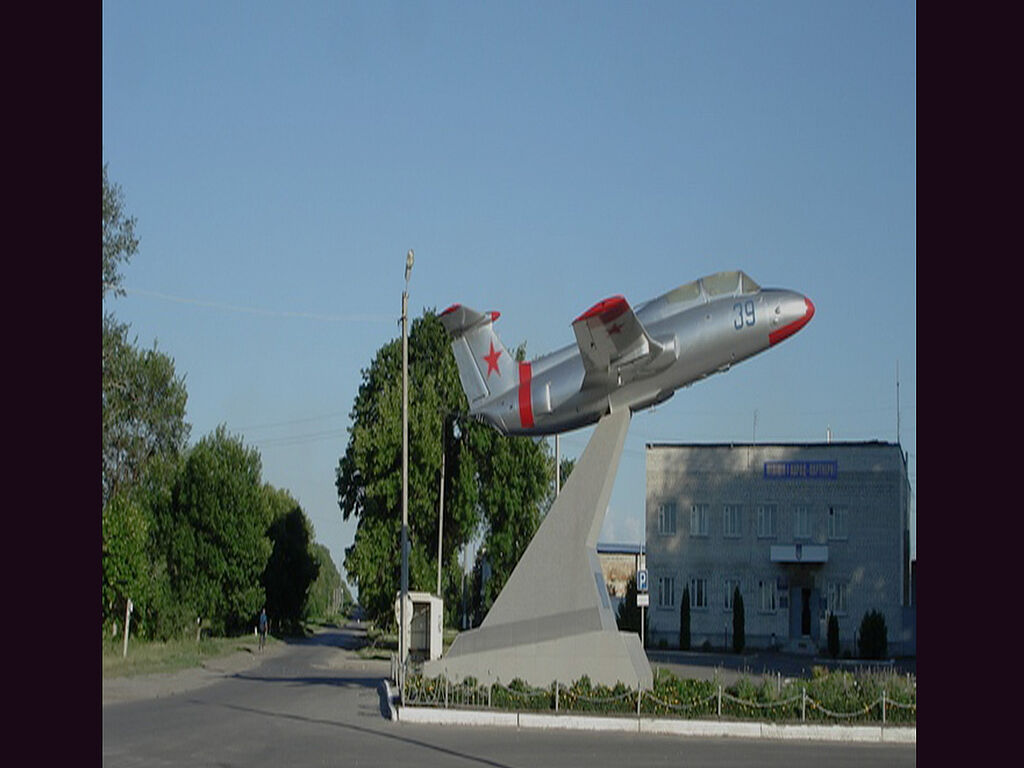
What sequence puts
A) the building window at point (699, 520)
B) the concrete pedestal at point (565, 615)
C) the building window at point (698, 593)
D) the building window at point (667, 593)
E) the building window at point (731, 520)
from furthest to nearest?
the building window at point (699, 520) < the building window at point (667, 593) < the building window at point (731, 520) < the building window at point (698, 593) < the concrete pedestal at point (565, 615)

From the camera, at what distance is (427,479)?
180ft

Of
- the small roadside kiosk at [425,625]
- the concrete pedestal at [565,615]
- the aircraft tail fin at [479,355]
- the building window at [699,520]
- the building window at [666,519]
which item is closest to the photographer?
the concrete pedestal at [565,615]

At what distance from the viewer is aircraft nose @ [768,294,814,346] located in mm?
25438

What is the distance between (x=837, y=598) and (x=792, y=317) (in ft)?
124

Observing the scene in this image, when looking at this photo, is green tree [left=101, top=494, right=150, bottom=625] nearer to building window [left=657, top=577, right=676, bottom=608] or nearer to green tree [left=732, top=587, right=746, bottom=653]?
building window [left=657, top=577, right=676, bottom=608]

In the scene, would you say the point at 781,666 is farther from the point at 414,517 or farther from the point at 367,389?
the point at 367,389

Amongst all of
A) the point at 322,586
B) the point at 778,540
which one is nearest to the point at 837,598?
the point at 778,540

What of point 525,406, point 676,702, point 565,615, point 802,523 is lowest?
point 676,702

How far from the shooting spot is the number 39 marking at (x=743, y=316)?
25.4 m

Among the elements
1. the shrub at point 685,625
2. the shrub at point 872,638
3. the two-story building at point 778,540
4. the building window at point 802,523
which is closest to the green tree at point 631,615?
the two-story building at point 778,540

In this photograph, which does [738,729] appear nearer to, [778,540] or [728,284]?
[728,284]

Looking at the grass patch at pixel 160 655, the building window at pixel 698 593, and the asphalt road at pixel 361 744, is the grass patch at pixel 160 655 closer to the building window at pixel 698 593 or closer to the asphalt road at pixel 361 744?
the asphalt road at pixel 361 744

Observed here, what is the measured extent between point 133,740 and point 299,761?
373 centimetres

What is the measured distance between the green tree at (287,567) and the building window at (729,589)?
2718 centimetres
